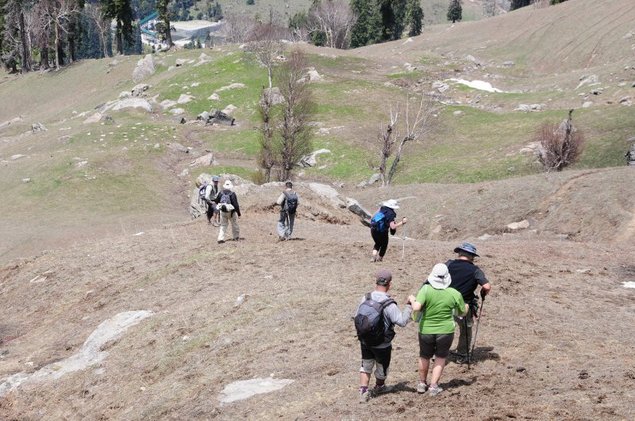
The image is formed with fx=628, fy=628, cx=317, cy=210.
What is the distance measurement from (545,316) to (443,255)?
259 inches

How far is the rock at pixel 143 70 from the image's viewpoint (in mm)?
89062

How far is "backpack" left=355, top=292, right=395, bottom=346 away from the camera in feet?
35.5

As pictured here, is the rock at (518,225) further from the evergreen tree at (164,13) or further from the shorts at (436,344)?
the evergreen tree at (164,13)

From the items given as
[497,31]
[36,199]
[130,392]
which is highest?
[497,31]

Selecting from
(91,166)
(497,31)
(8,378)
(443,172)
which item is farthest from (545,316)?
(497,31)

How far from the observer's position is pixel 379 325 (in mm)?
10875

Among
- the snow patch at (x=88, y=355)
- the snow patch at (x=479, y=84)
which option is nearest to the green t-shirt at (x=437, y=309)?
the snow patch at (x=88, y=355)

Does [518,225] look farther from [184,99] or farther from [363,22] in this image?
[363,22]

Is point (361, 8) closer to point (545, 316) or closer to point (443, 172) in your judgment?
point (443, 172)

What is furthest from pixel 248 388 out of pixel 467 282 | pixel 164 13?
pixel 164 13

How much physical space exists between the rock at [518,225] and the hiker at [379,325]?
21.3 metres

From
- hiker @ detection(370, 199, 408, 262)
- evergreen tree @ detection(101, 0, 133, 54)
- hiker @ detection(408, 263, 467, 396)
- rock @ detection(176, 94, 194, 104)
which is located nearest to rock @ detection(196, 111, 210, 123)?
rock @ detection(176, 94, 194, 104)

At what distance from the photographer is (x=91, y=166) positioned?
5612cm

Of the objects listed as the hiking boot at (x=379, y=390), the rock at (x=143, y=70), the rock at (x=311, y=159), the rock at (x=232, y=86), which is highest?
the rock at (x=143, y=70)
